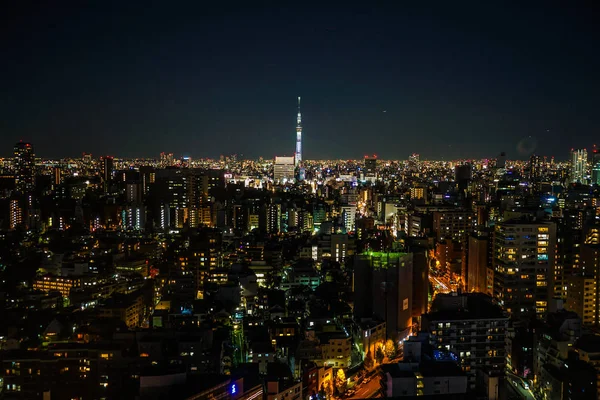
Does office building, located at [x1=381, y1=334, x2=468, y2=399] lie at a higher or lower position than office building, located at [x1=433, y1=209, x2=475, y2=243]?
lower

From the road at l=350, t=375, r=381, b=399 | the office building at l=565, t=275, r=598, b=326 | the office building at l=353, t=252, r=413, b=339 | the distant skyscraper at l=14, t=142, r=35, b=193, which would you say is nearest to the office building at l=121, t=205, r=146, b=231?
the distant skyscraper at l=14, t=142, r=35, b=193

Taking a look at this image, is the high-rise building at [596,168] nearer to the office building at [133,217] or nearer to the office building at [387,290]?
the office building at [133,217]

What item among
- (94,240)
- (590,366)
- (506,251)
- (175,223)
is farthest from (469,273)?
(175,223)

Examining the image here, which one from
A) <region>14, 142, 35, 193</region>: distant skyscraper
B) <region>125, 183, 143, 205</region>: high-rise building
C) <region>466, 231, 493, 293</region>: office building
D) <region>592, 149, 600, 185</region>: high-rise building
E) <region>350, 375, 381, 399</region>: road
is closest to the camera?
<region>350, 375, 381, 399</region>: road

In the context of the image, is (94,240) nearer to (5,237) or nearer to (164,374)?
(5,237)

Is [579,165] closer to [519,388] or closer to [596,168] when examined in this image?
[596,168]

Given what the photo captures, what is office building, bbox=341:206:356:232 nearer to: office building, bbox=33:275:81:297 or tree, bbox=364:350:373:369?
office building, bbox=33:275:81:297
